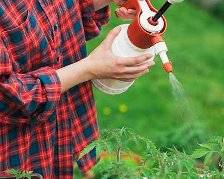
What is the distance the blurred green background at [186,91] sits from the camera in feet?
16.4

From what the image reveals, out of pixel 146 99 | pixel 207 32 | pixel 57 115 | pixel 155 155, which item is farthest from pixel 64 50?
pixel 207 32

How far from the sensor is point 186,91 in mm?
6051

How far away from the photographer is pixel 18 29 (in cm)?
273

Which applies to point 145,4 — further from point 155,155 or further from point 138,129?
point 138,129

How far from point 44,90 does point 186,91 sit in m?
3.34

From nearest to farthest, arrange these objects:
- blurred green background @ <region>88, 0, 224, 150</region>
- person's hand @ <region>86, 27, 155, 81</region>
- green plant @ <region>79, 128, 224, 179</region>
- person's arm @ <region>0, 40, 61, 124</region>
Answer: green plant @ <region>79, 128, 224, 179</region>
person's arm @ <region>0, 40, 61, 124</region>
person's hand @ <region>86, 27, 155, 81</region>
blurred green background @ <region>88, 0, 224, 150</region>

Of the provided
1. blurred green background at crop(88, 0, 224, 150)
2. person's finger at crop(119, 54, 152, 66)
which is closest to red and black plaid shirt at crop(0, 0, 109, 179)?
person's finger at crop(119, 54, 152, 66)

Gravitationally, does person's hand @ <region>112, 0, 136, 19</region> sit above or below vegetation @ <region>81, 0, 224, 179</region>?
above

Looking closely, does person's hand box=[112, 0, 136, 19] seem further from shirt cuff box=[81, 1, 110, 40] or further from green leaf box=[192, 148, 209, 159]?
green leaf box=[192, 148, 209, 159]

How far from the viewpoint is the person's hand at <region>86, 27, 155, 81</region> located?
9.17 ft

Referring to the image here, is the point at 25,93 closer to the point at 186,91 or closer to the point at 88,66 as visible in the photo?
the point at 88,66

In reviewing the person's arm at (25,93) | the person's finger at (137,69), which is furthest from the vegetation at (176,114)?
the person's arm at (25,93)

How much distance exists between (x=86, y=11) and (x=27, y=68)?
0.45 metres

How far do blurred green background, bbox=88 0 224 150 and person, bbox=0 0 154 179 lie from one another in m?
→ 0.91
